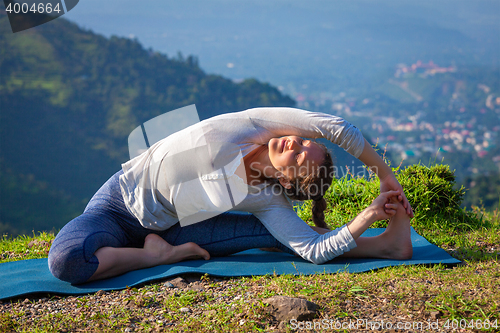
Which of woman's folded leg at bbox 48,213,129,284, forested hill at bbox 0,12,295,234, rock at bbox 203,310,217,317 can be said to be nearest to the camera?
rock at bbox 203,310,217,317

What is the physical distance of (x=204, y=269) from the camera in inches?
105

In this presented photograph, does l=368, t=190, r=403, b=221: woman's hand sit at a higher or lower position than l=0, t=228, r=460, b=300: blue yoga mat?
higher

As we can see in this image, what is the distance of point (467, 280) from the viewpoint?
2387 mm

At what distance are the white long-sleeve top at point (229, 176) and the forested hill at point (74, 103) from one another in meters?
30.8

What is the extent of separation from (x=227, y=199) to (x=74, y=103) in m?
46.2

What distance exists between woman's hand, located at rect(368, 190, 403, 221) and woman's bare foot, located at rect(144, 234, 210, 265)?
1.31m

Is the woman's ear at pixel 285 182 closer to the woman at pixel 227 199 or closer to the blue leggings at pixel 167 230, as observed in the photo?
the woman at pixel 227 199

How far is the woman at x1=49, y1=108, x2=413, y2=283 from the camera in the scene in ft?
8.46

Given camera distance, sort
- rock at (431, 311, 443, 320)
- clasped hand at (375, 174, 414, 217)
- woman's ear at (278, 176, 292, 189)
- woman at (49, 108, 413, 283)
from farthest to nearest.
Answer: clasped hand at (375, 174, 414, 217), woman's ear at (278, 176, 292, 189), woman at (49, 108, 413, 283), rock at (431, 311, 443, 320)

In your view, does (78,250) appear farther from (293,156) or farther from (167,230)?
(293,156)

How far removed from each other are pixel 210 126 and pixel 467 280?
1.94 m

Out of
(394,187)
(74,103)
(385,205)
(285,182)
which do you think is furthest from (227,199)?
(74,103)

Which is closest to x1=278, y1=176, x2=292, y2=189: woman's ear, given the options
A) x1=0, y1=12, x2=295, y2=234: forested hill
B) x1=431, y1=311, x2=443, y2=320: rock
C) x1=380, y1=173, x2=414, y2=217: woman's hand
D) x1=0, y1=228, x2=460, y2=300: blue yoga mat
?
x1=0, y1=228, x2=460, y2=300: blue yoga mat

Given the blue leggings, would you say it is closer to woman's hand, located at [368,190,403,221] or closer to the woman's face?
the woman's face
